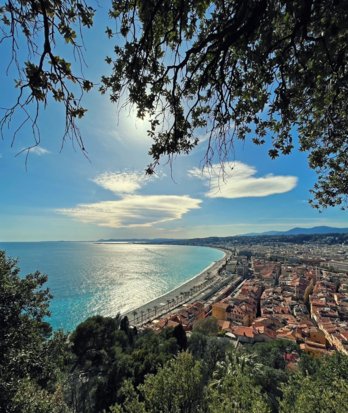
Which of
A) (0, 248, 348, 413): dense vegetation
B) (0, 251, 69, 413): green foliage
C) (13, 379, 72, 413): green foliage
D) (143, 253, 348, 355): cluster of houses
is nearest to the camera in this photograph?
(13, 379, 72, 413): green foliage

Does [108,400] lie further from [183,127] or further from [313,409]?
[183,127]

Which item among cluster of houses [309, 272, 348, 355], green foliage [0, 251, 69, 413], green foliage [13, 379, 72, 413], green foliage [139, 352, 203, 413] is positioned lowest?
cluster of houses [309, 272, 348, 355]

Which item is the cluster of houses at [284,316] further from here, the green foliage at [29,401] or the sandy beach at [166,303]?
the green foliage at [29,401]

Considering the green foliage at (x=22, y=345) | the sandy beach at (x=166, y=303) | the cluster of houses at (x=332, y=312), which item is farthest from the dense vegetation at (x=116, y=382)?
the sandy beach at (x=166, y=303)

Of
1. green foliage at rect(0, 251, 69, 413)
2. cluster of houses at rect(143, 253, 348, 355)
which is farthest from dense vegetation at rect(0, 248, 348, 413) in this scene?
cluster of houses at rect(143, 253, 348, 355)

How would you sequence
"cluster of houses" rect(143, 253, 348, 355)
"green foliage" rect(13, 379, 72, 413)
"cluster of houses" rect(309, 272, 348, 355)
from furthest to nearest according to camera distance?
"cluster of houses" rect(143, 253, 348, 355) < "cluster of houses" rect(309, 272, 348, 355) < "green foliage" rect(13, 379, 72, 413)

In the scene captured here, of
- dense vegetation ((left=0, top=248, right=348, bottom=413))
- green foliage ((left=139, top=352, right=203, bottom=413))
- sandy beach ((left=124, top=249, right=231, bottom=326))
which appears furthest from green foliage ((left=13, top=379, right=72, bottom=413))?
sandy beach ((left=124, top=249, right=231, bottom=326))

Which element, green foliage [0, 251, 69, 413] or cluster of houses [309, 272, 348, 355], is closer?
green foliage [0, 251, 69, 413]

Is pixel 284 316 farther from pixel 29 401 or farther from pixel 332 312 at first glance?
pixel 29 401

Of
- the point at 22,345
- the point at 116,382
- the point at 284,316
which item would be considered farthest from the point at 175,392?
the point at 284,316

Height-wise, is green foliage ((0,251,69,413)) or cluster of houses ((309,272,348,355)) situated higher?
green foliage ((0,251,69,413))

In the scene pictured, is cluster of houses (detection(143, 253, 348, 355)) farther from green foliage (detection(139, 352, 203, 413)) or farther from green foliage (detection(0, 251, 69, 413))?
green foliage (detection(0, 251, 69, 413))

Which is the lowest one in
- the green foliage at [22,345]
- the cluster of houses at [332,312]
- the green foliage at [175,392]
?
the cluster of houses at [332,312]
